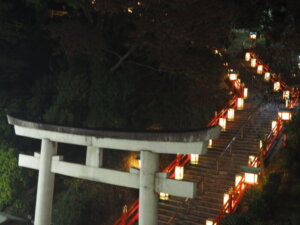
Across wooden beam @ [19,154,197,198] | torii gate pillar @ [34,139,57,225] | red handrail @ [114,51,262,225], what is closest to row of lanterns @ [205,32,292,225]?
red handrail @ [114,51,262,225]

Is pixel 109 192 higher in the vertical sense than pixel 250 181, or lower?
lower

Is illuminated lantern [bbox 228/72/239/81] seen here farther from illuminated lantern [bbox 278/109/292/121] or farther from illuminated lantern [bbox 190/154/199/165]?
illuminated lantern [bbox 190/154/199/165]

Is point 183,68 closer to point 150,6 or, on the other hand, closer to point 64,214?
point 150,6

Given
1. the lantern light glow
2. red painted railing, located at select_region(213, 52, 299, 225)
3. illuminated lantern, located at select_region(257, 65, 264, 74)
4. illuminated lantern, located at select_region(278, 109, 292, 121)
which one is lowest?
red painted railing, located at select_region(213, 52, 299, 225)

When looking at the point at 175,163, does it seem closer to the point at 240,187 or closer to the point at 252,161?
the point at 240,187

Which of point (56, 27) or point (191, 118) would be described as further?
point (191, 118)

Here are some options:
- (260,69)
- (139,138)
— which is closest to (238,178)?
(139,138)

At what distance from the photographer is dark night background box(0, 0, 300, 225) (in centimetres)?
1228

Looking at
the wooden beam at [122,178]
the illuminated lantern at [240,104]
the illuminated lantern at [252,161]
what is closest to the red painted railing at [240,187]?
the illuminated lantern at [252,161]

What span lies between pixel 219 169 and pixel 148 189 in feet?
21.6

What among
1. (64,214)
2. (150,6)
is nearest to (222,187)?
(64,214)

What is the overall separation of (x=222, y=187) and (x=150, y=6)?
798 cm

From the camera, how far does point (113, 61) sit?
15773 mm

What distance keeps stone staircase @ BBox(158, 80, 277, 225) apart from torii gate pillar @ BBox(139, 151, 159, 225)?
387cm
